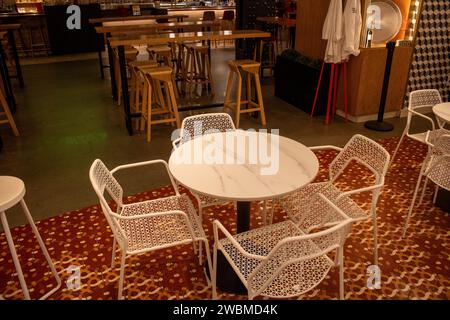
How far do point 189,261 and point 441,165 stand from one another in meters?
1.92

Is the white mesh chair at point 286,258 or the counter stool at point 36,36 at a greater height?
the counter stool at point 36,36

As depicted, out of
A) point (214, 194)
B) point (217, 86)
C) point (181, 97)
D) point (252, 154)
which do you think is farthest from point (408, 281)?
point (217, 86)

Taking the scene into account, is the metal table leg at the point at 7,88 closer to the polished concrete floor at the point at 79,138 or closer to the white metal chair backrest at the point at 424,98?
the polished concrete floor at the point at 79,138

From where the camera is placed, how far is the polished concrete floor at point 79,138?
11.3 feet

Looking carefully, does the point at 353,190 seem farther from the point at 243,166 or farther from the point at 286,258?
the point at 286,258

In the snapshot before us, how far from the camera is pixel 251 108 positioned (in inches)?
202

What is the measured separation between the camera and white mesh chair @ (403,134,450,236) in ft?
8.60

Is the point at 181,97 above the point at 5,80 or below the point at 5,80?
below

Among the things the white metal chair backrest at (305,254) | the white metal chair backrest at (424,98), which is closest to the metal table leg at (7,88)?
the white metal chair backrest at (305,254)

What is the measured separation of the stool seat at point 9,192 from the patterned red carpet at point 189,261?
70cm

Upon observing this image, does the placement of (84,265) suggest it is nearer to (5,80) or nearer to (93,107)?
(93,107)

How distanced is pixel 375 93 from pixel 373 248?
9.44ft

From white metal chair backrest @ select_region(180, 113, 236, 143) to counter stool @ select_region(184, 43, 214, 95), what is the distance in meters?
3.15

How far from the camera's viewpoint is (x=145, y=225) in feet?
7.30
